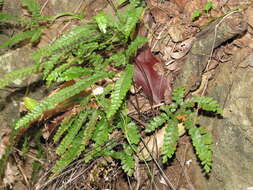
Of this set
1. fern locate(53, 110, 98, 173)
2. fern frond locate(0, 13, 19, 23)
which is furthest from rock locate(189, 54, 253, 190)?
fern frond locate(0, 13, 19, 23)

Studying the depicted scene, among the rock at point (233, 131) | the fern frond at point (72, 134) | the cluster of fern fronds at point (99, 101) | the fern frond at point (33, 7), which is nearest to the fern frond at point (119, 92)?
the cluster of fern fronds at point (99, 101)

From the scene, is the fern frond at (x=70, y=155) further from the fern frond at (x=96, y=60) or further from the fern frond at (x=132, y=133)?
the fern frond at (x=96, y=60)

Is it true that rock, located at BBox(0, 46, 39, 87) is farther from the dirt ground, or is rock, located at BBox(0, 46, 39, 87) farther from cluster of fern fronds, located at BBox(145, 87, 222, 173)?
cluster of fern fronds, located at BBox(145, 87, 222, 173)

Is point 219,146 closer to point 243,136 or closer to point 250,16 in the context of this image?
point 243,136

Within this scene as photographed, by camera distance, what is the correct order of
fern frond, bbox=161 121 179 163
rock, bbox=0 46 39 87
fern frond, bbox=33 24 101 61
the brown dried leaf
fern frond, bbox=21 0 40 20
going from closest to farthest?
fern frond, bbox=161 121 179 163
fern frond, bbox=33 24 101 61
the brown dried leaf
fern frond, bbox=21 0 40 20
rock, bbox=0 46 39 87

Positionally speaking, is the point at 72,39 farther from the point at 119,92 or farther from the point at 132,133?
the point at 132,133

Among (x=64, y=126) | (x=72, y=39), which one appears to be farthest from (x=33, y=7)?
(x=64, y=126)
